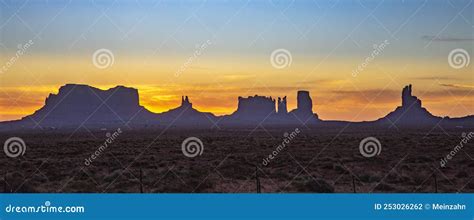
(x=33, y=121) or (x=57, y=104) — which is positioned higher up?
(x=57, y=104)

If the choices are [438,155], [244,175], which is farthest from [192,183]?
[438,155]

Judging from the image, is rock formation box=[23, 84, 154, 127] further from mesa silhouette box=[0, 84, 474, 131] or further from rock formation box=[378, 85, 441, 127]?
rock formation box=[378, 85, 441, 127]

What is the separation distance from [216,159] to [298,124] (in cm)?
12336

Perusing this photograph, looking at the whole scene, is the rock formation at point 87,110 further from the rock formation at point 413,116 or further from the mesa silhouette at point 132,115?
the rock formation at point 413,116

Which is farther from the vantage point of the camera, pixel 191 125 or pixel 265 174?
pixel 191 125

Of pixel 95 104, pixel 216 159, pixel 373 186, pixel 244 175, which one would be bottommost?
pixel 373 186

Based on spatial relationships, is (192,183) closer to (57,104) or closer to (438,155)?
(438,155)

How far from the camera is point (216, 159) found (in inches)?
1614

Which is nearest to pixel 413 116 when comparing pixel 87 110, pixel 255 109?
pixel 255 109

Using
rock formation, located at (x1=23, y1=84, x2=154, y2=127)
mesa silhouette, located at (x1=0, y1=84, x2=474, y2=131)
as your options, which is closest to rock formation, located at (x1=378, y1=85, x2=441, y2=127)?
mesa silhouette, located at (x1=0, y1=84, x2=474, y2=131)

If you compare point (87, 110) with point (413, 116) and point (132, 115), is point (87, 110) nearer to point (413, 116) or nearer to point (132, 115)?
point (132, 115)

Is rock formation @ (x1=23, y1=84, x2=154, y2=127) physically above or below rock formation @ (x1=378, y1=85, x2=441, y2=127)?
above
